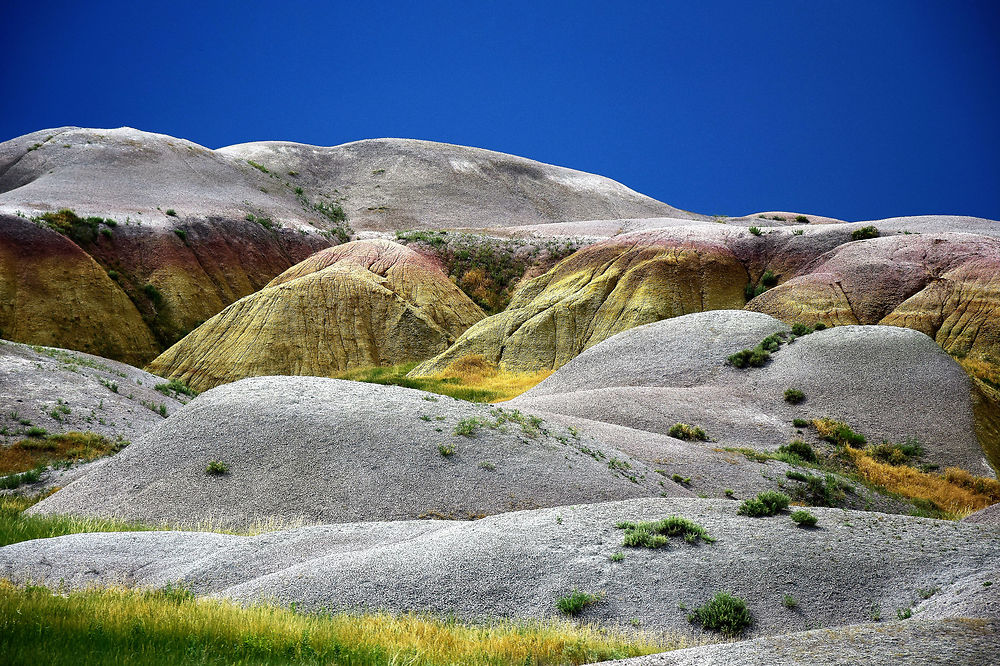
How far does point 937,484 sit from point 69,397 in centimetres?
3148

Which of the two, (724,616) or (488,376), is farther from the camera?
(488,376)

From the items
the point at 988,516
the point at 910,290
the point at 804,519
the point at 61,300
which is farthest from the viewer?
the point at 61,300

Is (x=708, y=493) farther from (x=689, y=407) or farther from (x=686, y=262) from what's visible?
(x=686, y=262)

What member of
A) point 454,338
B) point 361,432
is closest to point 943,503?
point 361,432

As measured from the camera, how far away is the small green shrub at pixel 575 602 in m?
8.80

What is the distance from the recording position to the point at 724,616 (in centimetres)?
847

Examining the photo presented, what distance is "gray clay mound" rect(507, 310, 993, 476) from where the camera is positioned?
24047mm

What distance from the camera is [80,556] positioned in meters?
10.4

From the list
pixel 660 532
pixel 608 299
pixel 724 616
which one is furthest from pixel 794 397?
pixel 724 616

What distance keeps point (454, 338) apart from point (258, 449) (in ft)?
101

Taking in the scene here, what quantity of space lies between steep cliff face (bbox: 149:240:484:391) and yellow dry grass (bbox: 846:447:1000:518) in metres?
30.1

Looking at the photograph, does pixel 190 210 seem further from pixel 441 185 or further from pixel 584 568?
pixel 584 568

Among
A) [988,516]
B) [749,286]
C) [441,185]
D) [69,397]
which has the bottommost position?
[988,516]

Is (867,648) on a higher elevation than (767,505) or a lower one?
higher
